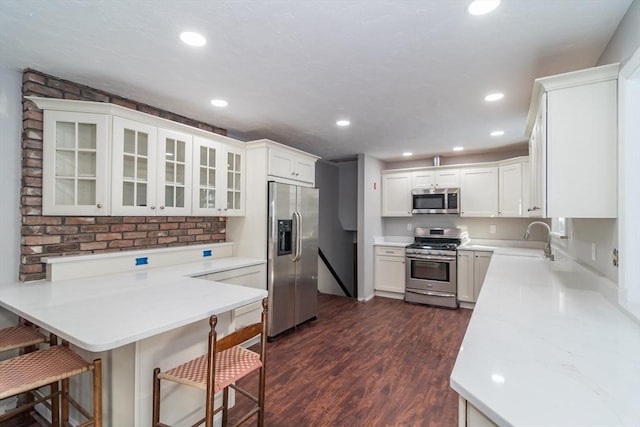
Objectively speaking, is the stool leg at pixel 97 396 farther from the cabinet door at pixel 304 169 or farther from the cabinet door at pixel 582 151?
the cabinet door at pixel 304 169

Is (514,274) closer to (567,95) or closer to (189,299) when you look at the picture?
(567,95)

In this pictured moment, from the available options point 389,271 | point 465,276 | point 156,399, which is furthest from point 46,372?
point 465,276

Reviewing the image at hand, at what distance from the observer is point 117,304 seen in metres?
1.73

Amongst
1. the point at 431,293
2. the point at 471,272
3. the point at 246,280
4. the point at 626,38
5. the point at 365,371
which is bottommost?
the point at 365,371

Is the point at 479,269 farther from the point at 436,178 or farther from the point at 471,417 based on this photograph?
the point at 471,417

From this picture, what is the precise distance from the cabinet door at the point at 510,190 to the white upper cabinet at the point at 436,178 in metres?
0.63

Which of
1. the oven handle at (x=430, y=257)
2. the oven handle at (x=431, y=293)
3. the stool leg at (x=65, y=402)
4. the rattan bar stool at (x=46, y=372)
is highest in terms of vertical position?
the oven handle at (x=430, y=257)

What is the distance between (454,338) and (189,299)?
2.98 meters

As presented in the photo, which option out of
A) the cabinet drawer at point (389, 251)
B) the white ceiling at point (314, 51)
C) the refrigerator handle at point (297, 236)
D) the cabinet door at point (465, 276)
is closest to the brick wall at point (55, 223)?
the white ceiling at point (314, 51)

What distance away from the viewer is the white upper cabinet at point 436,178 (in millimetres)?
4926

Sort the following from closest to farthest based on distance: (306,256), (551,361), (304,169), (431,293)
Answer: (551,361) < (306,256) < (304,169) < (431,293)

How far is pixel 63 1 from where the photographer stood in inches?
57.4

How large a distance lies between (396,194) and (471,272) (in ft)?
5.83

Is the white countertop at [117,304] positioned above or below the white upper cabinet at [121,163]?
below
